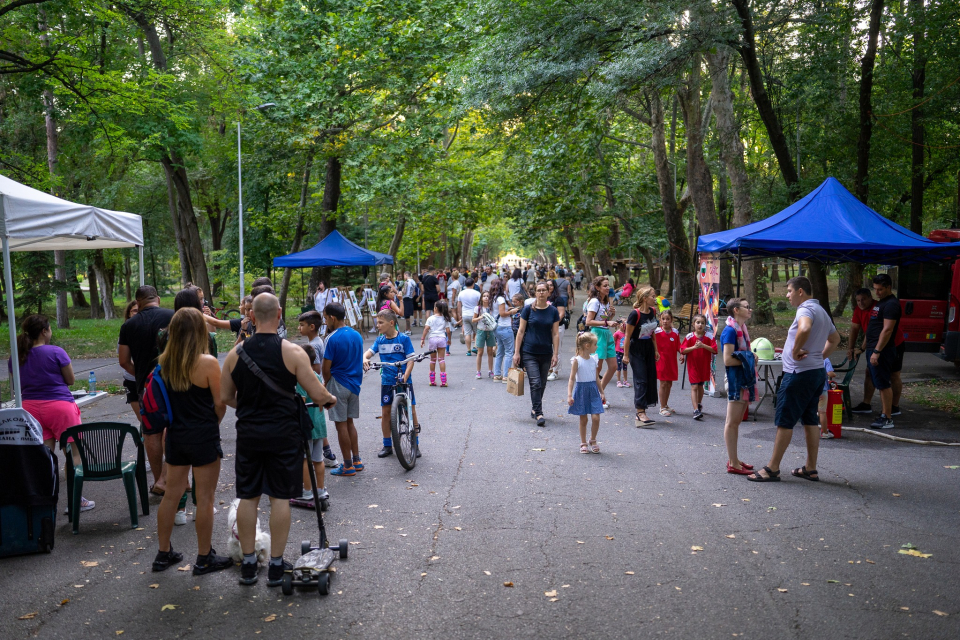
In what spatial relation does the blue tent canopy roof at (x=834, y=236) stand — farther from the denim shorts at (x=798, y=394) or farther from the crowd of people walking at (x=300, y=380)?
the denim shorts at (x=798, y=394)

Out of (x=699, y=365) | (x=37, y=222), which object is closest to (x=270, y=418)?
A: (x=37, y=222)

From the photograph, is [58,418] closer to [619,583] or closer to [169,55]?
[619,583]

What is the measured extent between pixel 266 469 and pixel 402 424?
276 cm

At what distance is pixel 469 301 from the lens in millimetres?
14938

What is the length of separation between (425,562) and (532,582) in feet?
2.56

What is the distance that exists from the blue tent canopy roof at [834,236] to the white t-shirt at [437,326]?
4.59 m

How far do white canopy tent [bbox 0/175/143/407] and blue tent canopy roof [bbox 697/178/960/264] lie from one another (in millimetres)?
8158

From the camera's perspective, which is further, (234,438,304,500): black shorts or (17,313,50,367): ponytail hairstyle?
(17,313,50,367): ponytail hairstyle

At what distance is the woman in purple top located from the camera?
608cm

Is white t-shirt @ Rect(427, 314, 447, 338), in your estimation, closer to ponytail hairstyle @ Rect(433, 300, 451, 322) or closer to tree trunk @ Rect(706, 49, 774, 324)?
ponytail hairstyle @ Rect(433, 300, 451, 322)

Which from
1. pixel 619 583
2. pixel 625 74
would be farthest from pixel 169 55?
pixel 619 583

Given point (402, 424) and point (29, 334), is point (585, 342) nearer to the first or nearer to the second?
point (402, 424)

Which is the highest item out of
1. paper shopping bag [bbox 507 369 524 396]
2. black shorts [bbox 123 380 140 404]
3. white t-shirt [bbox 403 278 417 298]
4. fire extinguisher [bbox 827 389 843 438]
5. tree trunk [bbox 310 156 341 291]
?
tree trunk [bbox 310 156 341 291]

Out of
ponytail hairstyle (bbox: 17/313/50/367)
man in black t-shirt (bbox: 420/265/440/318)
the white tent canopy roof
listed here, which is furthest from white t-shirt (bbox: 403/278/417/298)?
ponytail hairstyle (bbox: 17/313/50/367)
